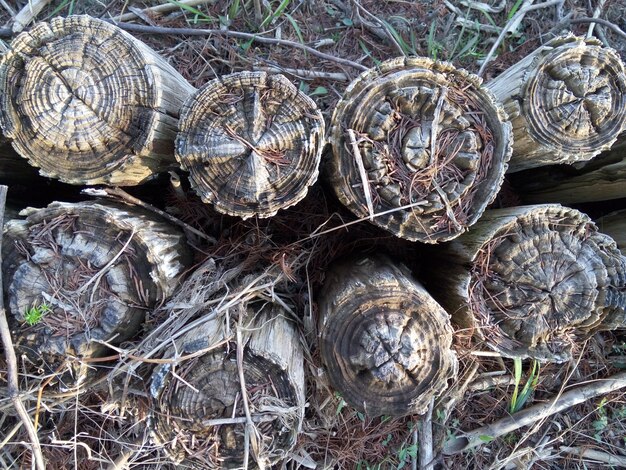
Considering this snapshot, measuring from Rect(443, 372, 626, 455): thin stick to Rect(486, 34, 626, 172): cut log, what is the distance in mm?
1345

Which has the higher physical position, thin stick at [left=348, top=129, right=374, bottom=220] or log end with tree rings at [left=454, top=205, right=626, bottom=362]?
thin stick at [left=348, top=129, right=374, bottom=220]

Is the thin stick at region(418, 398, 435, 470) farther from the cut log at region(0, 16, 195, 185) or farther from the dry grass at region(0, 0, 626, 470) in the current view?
the cut log at region(0, 16, 195, 185)

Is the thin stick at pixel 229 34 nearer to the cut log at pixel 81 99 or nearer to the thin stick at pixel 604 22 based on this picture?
the cut log at pixel 81 99

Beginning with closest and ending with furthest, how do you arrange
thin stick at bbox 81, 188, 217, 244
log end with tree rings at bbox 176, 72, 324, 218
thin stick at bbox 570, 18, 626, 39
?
log end with tree rings at bbox 176, 72, 324, 218 < thin stick at bbox 81, 188, 217, 244 < thin stick at bbox 570, 18, 626, 39

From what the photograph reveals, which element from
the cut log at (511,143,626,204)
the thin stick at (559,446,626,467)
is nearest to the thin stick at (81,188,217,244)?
the cut log at (511,143,626,204)

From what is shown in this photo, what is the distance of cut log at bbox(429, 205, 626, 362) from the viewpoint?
1.65m

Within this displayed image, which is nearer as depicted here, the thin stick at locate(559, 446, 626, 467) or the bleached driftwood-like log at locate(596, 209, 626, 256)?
the bleached driftwood-like log at locate(596, 209, 626, 256)

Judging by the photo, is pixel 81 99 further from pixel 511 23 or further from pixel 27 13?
pixel 511 23

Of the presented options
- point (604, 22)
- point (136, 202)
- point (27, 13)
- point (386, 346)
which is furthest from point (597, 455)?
point (27, 13)

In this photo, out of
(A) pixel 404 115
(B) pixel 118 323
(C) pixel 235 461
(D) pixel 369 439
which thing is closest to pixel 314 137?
(A) pixel 404 115

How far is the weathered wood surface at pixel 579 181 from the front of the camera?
1980 mm

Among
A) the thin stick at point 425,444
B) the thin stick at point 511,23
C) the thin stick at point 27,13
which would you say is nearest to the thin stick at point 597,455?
the thin stick at point 425,444

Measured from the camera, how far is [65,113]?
1395 mm

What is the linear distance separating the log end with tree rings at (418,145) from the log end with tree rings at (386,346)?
25 cm
